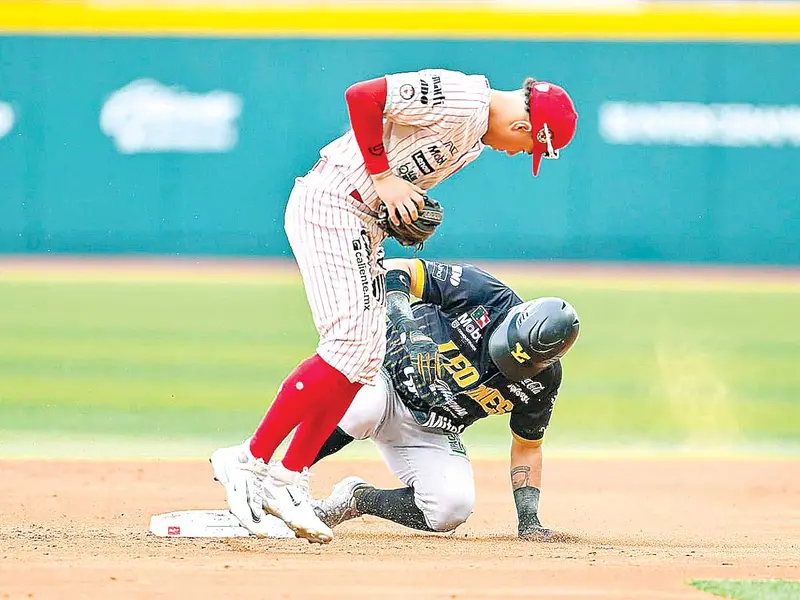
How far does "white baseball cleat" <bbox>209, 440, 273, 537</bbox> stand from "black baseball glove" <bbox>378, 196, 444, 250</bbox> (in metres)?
0.91

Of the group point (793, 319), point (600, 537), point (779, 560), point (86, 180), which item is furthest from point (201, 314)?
point (779, 560)

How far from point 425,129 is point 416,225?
333mm

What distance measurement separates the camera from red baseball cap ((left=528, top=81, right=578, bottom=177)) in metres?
4.49

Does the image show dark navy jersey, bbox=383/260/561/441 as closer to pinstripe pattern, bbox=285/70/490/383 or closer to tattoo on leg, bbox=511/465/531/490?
tattoo on leg, bbox=511/465/531/490

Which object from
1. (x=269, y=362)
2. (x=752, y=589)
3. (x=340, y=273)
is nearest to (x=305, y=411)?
(x=340, y=273)

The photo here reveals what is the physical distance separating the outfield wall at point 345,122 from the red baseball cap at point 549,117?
12636mm

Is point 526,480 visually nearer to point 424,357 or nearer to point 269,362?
point 424,357

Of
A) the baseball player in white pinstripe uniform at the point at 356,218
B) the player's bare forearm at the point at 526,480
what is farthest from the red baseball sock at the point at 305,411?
the player's bare forearm at the point at 526,480

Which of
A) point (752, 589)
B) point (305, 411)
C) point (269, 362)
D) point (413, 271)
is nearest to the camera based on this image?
point (752, 589)

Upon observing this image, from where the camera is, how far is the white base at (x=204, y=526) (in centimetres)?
490

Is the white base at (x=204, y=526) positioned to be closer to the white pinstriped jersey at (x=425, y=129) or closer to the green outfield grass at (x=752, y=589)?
the white pinstriped jersey at (x=425, y=129)

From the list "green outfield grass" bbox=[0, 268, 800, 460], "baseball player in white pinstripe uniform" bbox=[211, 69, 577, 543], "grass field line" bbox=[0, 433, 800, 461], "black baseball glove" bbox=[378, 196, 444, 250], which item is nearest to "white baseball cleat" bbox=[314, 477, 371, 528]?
"baseball player in white pinstripe uniform" bbox=[211, 69, 577, 543]

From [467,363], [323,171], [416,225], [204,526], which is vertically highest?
[323,171]

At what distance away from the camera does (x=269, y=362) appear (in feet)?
33.7
